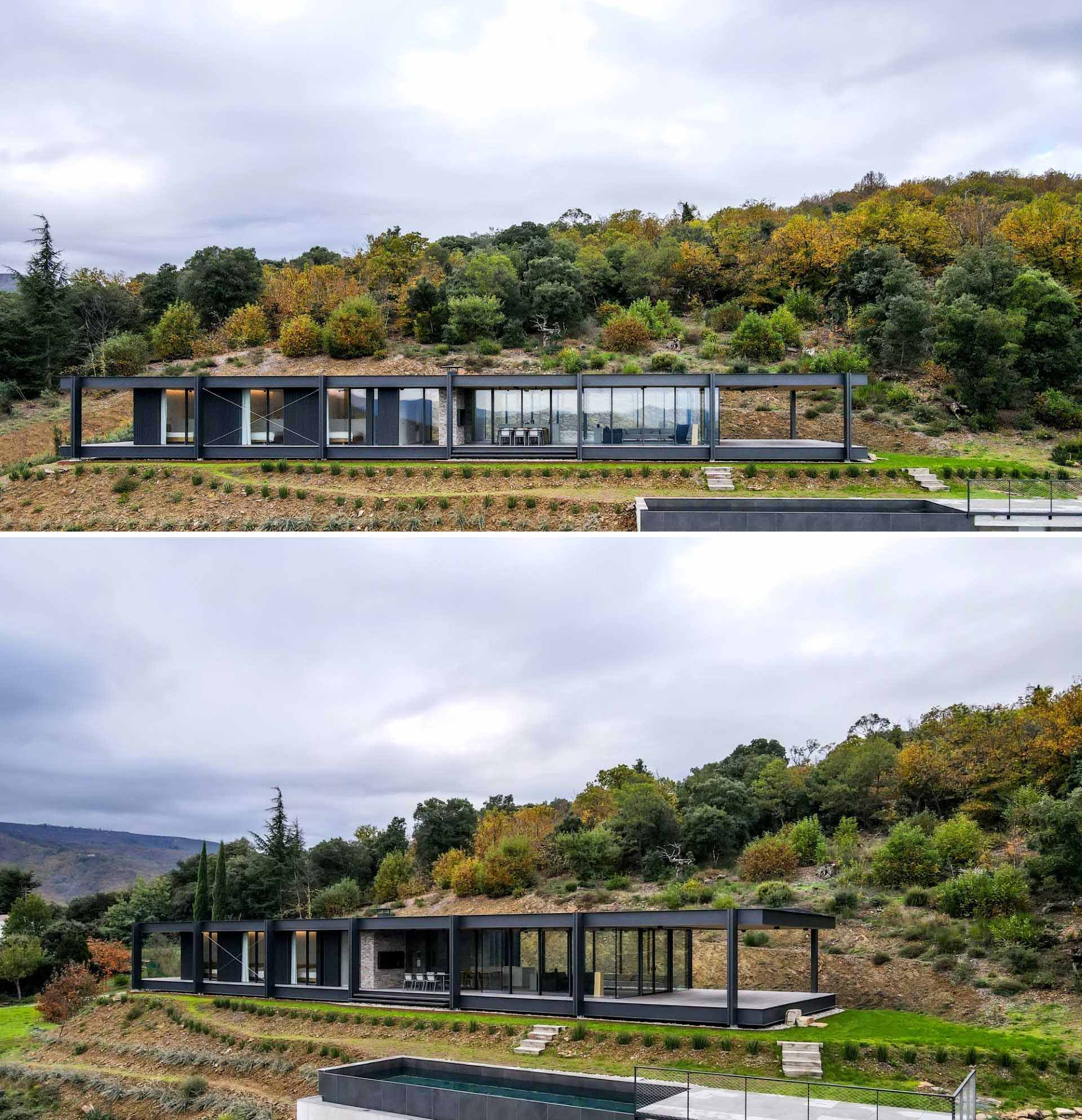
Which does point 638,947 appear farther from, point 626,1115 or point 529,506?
point 529,506

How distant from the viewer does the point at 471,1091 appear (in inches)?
673

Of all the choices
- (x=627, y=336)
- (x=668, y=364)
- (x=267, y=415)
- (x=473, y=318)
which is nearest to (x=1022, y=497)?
(x=668, y=364)

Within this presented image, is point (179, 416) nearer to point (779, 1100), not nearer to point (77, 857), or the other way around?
point (779, 1100)

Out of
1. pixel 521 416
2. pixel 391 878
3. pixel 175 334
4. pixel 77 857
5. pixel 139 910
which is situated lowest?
pixel 77 857

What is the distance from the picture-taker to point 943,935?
982 inches

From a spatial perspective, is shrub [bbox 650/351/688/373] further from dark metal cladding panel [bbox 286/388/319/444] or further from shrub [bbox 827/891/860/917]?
shrub [bbox 827/891/860/917]

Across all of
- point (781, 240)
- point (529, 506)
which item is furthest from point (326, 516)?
point (781, 240)

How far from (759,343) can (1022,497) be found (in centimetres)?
2235

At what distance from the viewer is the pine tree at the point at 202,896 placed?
38.5 m

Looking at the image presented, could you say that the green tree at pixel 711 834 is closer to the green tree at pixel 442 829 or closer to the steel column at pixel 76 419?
the green tree at pixel 442 829

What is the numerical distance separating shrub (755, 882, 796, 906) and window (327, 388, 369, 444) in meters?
18.7

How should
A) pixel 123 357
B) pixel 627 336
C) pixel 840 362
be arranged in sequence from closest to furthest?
pixel 840 362
pixel 627 336
pixel 123 357

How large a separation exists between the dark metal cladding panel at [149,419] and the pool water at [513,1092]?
77.0 ft

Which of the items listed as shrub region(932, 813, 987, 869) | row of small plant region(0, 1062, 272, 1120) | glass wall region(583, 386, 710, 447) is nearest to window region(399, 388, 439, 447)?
glass wall region(583, 386, 710, 447)
